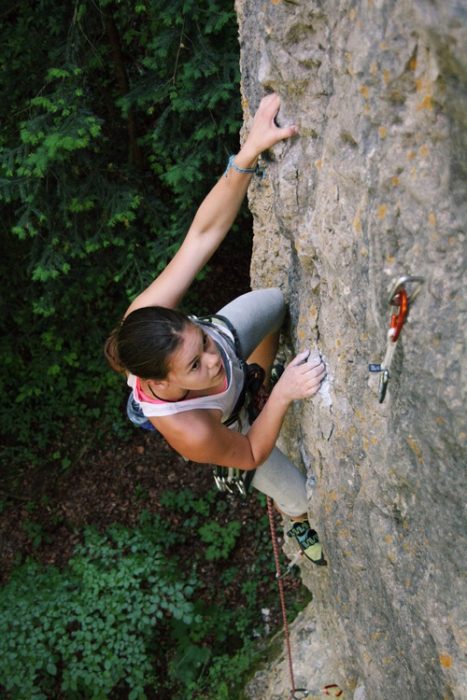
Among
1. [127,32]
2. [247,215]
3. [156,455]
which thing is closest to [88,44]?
[127,32]

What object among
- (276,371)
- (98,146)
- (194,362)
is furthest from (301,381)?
(98,146)

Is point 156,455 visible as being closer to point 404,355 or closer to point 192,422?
point 192,422

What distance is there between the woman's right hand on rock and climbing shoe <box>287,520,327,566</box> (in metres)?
1.15

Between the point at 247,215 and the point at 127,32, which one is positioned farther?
the point at 247,215

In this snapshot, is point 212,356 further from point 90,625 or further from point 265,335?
point 90,625

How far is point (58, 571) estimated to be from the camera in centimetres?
655

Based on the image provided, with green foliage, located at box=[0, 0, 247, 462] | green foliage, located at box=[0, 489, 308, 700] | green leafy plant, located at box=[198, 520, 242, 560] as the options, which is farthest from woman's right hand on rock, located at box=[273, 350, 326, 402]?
green leafy plant, located at box=[198, 520, 242, 560]

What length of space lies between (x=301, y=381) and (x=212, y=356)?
0.37 metres

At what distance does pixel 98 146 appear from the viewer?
570cm

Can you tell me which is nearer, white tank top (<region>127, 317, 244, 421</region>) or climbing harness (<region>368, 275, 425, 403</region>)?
climbing harness (<region>368, 275, 425, 403</region>)

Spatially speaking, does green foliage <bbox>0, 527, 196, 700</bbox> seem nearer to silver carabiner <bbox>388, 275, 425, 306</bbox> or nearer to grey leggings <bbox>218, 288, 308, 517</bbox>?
grey leggings <bbox>218, 288, 308, 517</bbox>

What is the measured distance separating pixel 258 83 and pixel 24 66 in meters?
3.68

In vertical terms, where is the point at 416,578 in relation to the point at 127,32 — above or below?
below

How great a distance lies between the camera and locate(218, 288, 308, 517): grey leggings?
2.92 metres
